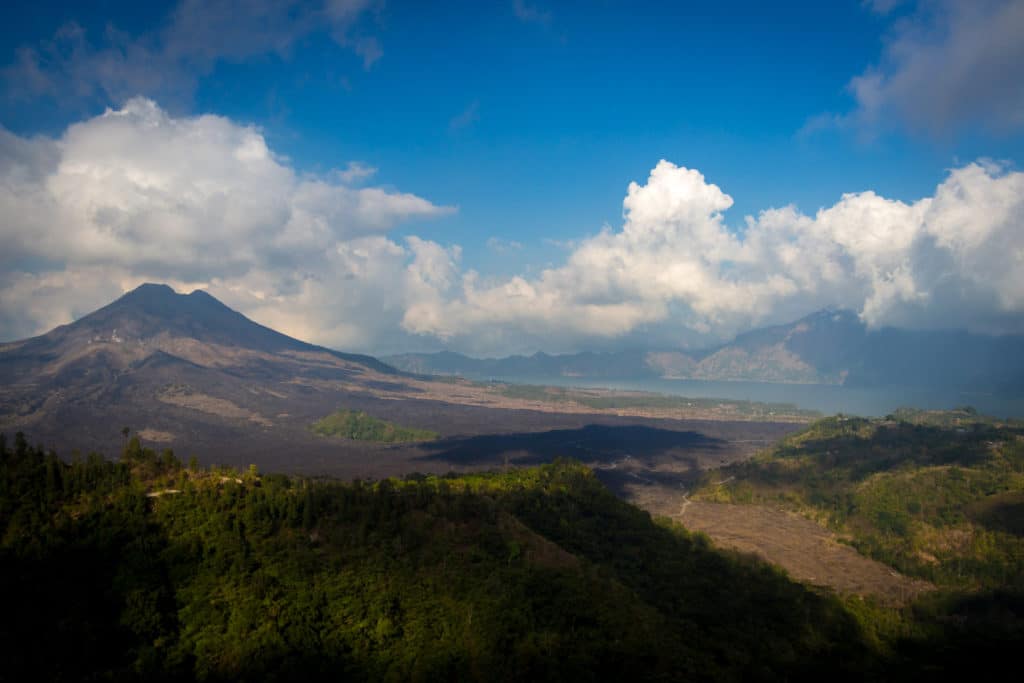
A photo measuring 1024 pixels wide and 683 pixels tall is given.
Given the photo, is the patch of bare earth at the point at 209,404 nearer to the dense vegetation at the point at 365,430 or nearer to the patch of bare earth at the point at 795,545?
the dense vegetation at the point at 365,430

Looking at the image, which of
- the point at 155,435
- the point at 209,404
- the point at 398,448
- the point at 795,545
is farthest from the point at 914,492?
the point at 209,404

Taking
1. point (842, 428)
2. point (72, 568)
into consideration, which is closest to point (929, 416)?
point (842, 428)

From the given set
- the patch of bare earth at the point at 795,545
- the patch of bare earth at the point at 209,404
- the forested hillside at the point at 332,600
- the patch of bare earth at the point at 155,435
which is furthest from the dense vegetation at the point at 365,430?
the forested hillside at the point at 332,600

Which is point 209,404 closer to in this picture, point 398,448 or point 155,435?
point 155,435

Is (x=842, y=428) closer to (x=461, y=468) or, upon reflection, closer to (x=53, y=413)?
(x=461, y=468)

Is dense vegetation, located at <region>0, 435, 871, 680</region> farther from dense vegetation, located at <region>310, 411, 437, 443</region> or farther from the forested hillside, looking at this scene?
dense vegetation, located at <region>310, 411, 437, 443</region>
